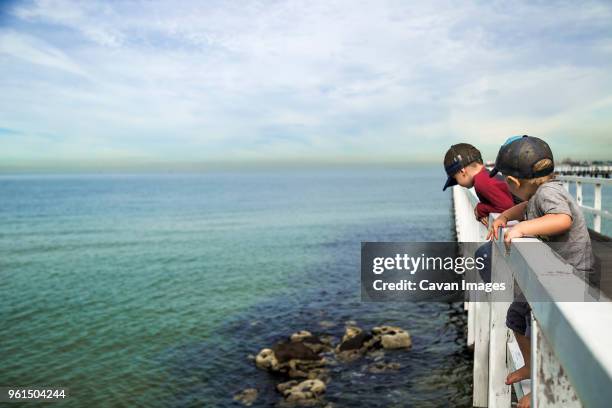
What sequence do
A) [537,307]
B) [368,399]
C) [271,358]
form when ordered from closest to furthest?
1. [537,307]
2. [368,399]
3. [271,358]

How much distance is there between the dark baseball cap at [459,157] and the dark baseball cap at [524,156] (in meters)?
1.43

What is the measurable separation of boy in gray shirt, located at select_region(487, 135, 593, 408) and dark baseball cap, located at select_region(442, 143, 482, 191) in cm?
134

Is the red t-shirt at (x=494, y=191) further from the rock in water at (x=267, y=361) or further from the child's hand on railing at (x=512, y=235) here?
the rock in water at (x=267, y=361)

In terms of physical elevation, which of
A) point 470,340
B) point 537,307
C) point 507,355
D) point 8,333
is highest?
point 537,307

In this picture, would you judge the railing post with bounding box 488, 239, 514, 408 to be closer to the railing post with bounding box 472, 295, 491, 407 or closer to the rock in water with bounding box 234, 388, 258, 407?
the railing post with bounding box 472, 295, 491, 407

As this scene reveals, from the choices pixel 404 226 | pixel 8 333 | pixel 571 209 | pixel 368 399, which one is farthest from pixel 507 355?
pixel 404 226

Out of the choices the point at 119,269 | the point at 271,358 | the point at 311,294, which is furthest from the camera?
the point at 119,269

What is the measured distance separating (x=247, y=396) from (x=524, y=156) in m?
9.92

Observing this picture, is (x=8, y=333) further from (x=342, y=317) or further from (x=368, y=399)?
(x=368, y=399)

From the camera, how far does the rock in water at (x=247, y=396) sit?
35.8 feet

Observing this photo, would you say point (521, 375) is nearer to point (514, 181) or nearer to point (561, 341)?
point (514, 181)

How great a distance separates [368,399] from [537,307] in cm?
989

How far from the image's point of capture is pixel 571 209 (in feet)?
9.91

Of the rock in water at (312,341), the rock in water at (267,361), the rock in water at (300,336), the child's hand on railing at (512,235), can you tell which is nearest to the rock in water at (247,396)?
the rock in water at (267,361)
